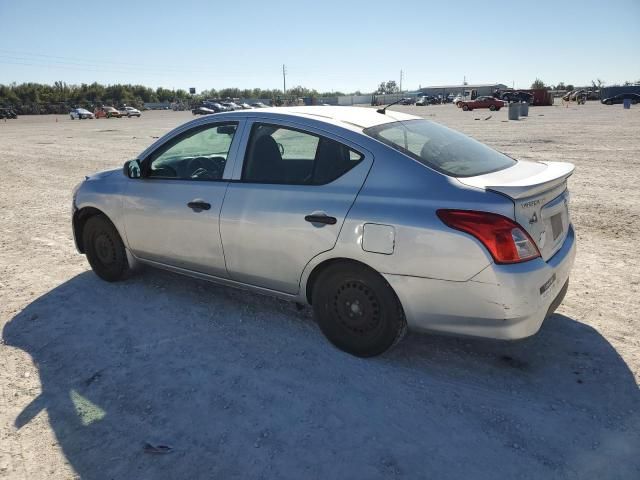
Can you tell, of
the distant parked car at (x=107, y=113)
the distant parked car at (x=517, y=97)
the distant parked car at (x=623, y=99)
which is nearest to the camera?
the distant parked car at (x=623, y=99)

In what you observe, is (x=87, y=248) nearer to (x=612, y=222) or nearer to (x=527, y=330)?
(x=527, y=330)

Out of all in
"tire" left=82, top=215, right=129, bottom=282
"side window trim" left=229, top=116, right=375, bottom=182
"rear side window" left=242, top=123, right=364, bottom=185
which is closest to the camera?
"side window trim" left=229, top=116, right=375, bottom=182

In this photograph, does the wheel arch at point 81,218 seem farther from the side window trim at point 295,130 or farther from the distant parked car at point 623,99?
the distant parked car at point 623,99

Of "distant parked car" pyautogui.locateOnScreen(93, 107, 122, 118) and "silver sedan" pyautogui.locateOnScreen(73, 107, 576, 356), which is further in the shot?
"distant parked car" pyautogui.locateOnScreen(93, 107, 122, 118)

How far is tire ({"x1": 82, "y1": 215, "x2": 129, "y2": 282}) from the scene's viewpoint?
455 cm

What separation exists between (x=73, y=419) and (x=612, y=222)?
21.6 feet

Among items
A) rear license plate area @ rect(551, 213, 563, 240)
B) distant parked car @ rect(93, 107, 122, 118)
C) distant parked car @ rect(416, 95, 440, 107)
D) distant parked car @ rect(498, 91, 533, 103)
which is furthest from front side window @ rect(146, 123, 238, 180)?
distant parked car @ rect(416, 95, 440, 107)

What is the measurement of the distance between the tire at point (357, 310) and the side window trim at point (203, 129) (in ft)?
3.88

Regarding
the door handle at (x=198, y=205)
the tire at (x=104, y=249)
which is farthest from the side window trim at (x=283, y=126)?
the tire at (x=104, y=249)

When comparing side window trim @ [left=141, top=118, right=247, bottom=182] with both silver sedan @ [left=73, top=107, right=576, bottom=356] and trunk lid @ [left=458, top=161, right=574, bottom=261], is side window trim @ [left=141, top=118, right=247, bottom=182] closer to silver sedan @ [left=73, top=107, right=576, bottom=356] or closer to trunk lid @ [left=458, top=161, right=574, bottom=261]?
silver sedan @ [left=73, top=107, right=576, bottom=356]

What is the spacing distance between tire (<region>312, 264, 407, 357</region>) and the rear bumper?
117 millimetres

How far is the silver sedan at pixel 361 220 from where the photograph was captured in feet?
8.93

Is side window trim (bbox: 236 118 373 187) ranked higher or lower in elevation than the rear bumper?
higher

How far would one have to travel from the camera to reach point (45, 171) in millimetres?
12336
